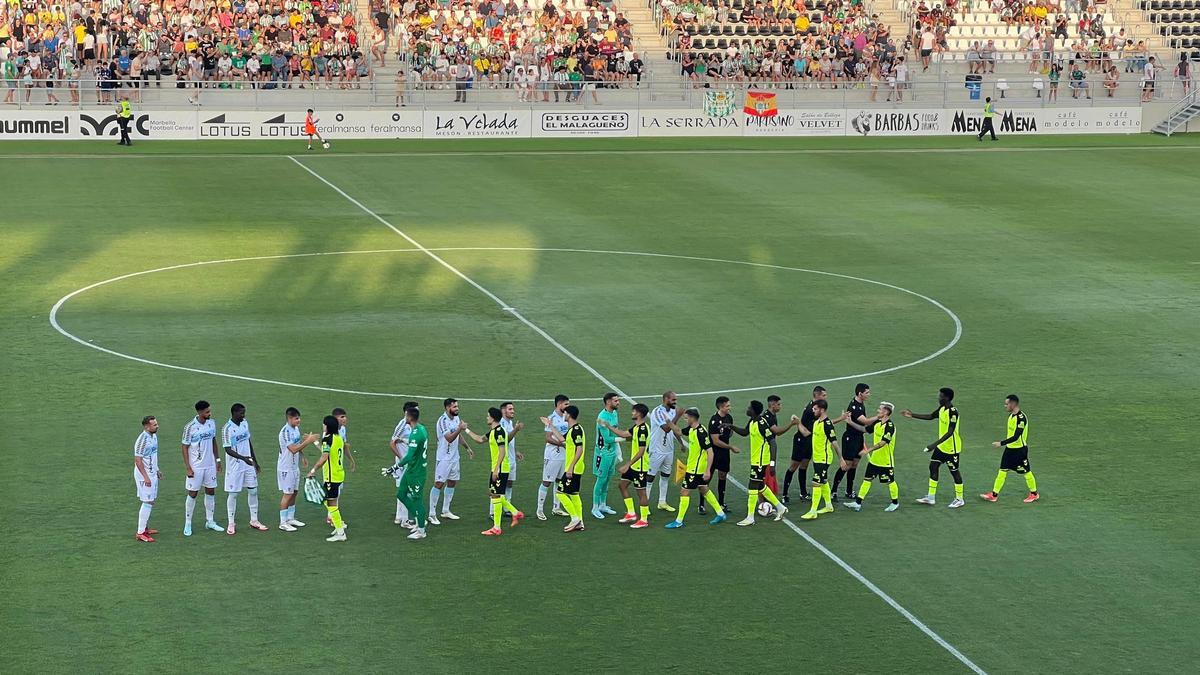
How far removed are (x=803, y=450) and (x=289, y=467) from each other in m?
6.43

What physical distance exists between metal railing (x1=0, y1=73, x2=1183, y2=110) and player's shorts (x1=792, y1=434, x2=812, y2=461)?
40.5 meters

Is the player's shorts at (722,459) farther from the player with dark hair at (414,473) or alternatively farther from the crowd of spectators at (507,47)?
the crowd of spectators at (507,47)

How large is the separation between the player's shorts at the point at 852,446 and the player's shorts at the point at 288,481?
6870mm

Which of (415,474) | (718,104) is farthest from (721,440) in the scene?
(718,104)

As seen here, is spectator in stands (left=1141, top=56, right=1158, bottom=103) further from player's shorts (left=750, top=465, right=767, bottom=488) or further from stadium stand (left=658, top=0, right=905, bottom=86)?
player's shorts (left=750, top=465, right=767, bottom=488)

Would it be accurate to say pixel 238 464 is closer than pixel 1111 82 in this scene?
Yes

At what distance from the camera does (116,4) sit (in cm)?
6241

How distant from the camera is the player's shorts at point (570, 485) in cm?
1989

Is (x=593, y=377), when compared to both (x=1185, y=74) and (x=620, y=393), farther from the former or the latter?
(x=1185, y=74)

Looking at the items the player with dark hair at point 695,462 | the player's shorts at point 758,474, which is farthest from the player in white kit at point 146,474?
the player's shorts at point 758,474

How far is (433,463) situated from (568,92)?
40.7 m

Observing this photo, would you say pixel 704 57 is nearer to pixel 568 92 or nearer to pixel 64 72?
pixel 568 92

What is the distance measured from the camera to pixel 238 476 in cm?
1972

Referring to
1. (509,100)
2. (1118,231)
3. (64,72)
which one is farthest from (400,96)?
(1118,231)
